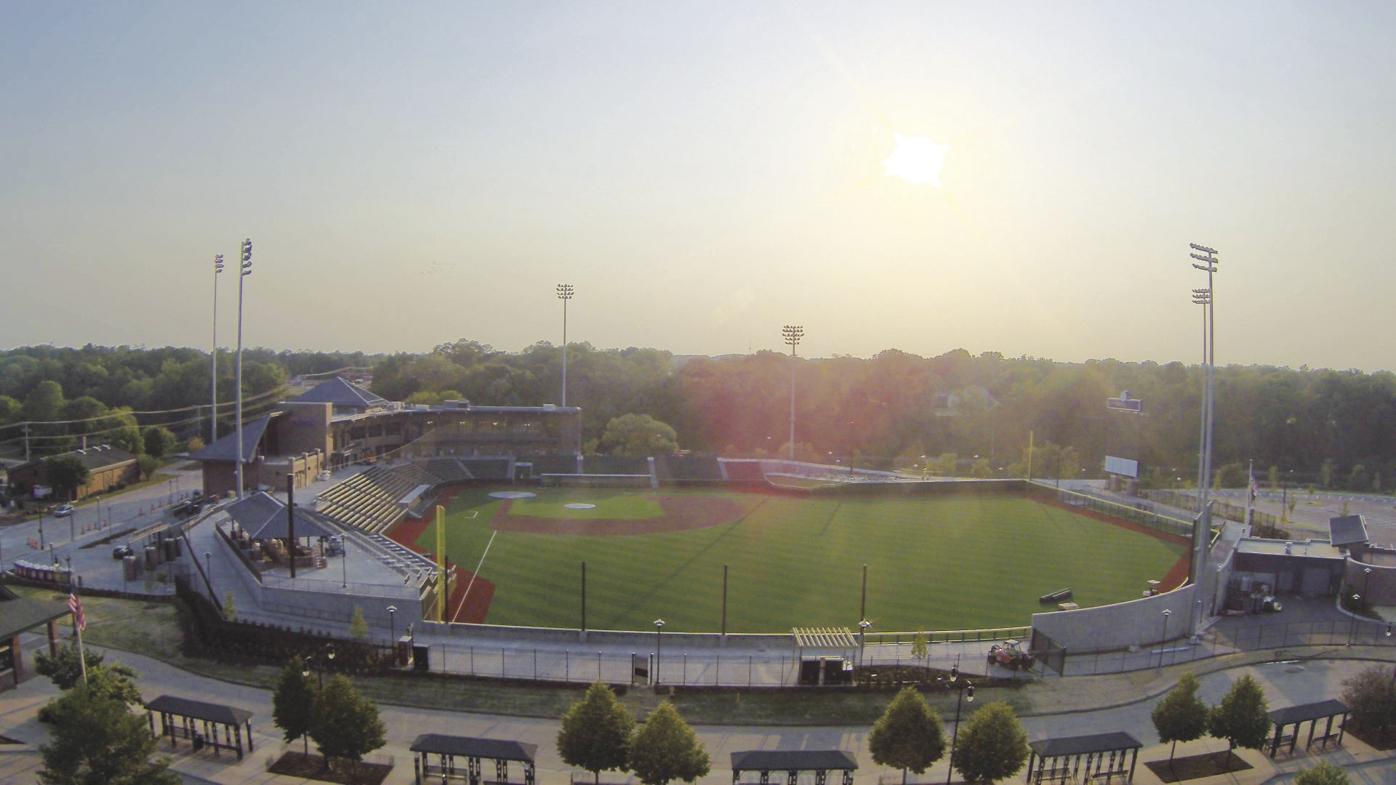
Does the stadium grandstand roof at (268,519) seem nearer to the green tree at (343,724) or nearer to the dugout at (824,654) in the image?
the green tree at (343,724)

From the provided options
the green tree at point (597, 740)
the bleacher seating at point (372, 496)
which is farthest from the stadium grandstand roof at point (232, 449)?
the green tree at point (597, 740)

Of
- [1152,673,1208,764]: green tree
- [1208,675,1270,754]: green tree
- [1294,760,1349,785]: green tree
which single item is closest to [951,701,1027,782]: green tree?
[1152,673,1208,764]: green tree

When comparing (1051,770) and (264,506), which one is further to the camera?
(264,506)

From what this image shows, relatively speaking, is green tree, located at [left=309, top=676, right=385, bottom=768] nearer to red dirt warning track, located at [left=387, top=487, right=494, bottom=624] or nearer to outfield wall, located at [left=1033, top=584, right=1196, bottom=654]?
red dirt warning track, located at [left=387, top=487, right=494, bottom=624]

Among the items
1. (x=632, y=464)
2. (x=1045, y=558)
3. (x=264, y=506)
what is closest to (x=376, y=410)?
(x=632, y=464)

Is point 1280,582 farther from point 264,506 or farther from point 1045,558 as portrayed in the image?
point 264,506

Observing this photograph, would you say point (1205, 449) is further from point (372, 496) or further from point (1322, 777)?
point (372, 496)

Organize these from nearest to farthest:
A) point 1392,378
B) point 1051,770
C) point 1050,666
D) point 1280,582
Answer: point 1051,770, point 1050,666, point 1280,582, point 1392,378
